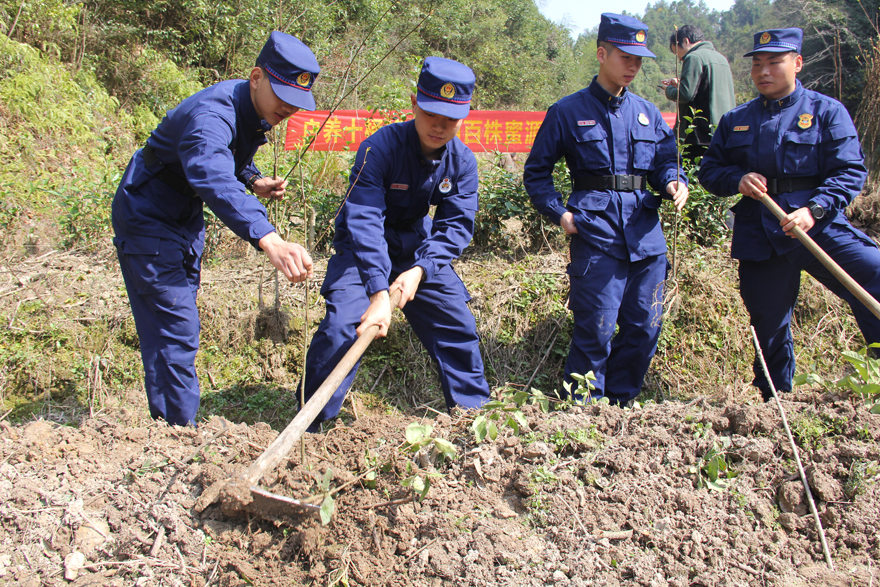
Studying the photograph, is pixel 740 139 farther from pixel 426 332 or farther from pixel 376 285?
pixel 376 285

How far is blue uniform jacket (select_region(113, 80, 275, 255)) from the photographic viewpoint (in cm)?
219

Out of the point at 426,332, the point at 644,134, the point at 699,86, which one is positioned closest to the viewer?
the point at 426,332

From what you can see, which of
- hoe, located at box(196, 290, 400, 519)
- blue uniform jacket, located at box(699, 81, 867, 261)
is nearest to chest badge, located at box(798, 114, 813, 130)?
blue uniform jacket, located at box(699, 81, 867, 261)

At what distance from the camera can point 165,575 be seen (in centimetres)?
172

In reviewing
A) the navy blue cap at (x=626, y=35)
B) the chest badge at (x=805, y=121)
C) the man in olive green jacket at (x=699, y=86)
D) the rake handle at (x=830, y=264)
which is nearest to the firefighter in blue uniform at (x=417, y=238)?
the navy blue cap at (x=626, y=35)

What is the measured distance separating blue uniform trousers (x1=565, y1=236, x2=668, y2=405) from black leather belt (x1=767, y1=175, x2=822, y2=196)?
26.2 inches

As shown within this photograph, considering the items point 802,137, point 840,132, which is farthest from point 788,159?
point 840,132

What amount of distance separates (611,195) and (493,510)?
1832 mm

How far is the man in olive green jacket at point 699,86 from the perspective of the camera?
4406mm

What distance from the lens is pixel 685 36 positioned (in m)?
4.55

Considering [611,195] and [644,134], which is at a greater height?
[644,134]

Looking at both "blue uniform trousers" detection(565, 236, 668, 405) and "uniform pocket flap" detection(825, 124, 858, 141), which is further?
"blue uniform trousers" detection(565, 236, 668, 405)

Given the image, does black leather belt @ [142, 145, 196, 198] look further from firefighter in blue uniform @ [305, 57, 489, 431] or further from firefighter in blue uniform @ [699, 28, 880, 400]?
firefighter in blue uniform @ [699, 28, 880, 400]

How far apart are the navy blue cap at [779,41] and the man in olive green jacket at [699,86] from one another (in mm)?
1273
